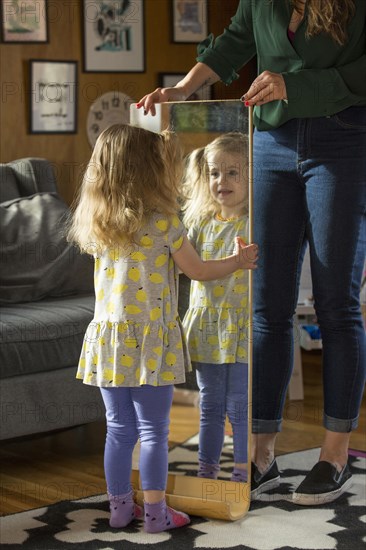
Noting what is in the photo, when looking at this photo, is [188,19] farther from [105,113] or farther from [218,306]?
[218,306]

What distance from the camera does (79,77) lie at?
12.8 ft

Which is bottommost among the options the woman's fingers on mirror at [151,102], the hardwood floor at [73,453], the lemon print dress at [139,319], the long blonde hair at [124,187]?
the hardwood floor at [73,453]

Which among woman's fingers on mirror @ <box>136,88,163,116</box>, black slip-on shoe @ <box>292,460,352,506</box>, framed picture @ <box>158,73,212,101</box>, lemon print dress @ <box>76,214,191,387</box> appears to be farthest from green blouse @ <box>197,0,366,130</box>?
framed picture @ <box>158,73,212,101</box>

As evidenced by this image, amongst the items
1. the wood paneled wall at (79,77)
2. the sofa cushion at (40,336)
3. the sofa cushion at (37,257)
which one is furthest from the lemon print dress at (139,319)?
the wood paneled wall at (79,77)

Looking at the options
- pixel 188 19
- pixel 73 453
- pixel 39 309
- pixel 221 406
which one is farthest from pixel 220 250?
pixel 188 19

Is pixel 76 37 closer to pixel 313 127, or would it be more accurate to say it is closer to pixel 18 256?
pixel 18 256

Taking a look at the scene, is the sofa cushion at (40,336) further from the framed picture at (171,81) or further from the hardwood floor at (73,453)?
the framed picture at (171,81)

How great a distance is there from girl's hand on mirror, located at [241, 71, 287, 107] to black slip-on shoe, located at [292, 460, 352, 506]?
85 centimetres

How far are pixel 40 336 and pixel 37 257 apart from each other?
41 centimetres

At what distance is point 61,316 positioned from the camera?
102 inches

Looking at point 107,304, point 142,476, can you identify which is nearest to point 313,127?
point 107,304

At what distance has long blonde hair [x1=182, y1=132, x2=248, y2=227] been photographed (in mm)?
2057

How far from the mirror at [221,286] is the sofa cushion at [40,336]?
0.53 meters

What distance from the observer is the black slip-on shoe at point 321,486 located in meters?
2.15
